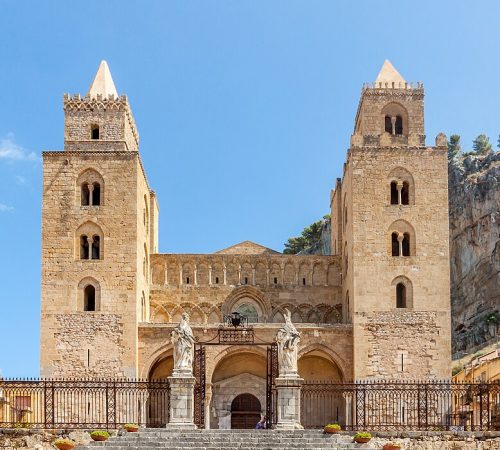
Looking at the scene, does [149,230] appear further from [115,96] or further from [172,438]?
[172,438]

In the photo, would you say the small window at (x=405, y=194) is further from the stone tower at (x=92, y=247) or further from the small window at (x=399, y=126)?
the stone tower at (x=92, y=247)

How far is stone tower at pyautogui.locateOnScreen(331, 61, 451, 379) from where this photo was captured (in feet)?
133

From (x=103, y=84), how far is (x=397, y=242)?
15.7 meters

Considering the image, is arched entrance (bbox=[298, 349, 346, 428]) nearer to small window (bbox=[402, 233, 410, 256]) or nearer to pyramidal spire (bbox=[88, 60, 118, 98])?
small window (bbox=[402, 233, 410, 256])

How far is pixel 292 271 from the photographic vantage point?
46219mm

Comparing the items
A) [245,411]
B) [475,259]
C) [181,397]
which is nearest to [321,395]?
[245,411]

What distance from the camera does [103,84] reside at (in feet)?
145

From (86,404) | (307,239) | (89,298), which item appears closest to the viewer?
(86,404)

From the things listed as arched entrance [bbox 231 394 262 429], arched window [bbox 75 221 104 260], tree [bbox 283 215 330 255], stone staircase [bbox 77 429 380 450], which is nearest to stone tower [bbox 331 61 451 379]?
arched entrance [bbox 231 394 262 429]

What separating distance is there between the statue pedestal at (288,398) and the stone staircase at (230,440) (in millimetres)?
979

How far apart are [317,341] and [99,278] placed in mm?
9950

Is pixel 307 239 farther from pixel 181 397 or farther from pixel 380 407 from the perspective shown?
pixel 181 397

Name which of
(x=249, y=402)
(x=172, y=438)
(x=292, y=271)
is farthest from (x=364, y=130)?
(x=172, y=438)

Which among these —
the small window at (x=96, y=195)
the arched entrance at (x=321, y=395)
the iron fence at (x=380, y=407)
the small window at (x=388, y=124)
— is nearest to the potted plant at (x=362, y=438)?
the iron fence at (x=380, y=407)
